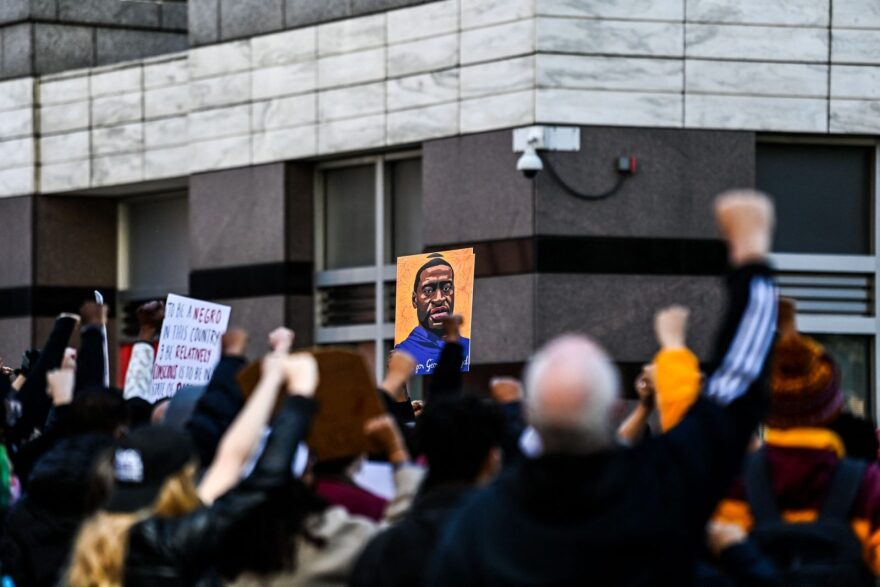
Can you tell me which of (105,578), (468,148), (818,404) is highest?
(468,148)

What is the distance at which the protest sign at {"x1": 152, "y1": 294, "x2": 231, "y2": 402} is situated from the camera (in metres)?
12.3

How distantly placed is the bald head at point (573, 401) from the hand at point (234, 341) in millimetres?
2688

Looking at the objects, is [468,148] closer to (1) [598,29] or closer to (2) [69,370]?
(1) [598,29]

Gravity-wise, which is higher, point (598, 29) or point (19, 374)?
point (598, 29)

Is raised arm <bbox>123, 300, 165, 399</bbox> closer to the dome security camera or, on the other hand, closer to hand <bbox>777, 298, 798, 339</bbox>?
hand <bbox>777, 298, 798, 339</bbox>

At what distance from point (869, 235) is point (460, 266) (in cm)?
985

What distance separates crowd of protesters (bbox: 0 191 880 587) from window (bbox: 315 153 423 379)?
16.2 m

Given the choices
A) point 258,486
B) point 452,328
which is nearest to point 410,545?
point 258,486

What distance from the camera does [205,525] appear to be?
17.4 ft

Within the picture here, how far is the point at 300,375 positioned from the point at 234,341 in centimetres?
124

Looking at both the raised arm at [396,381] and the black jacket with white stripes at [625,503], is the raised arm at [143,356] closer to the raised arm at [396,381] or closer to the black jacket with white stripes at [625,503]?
the raised arm at [396,381]

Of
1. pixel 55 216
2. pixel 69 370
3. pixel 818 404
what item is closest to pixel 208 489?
pixel 818 404

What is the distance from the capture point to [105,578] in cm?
546

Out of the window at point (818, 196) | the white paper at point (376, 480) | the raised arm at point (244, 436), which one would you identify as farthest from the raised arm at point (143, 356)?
the window at point (818, 196)
